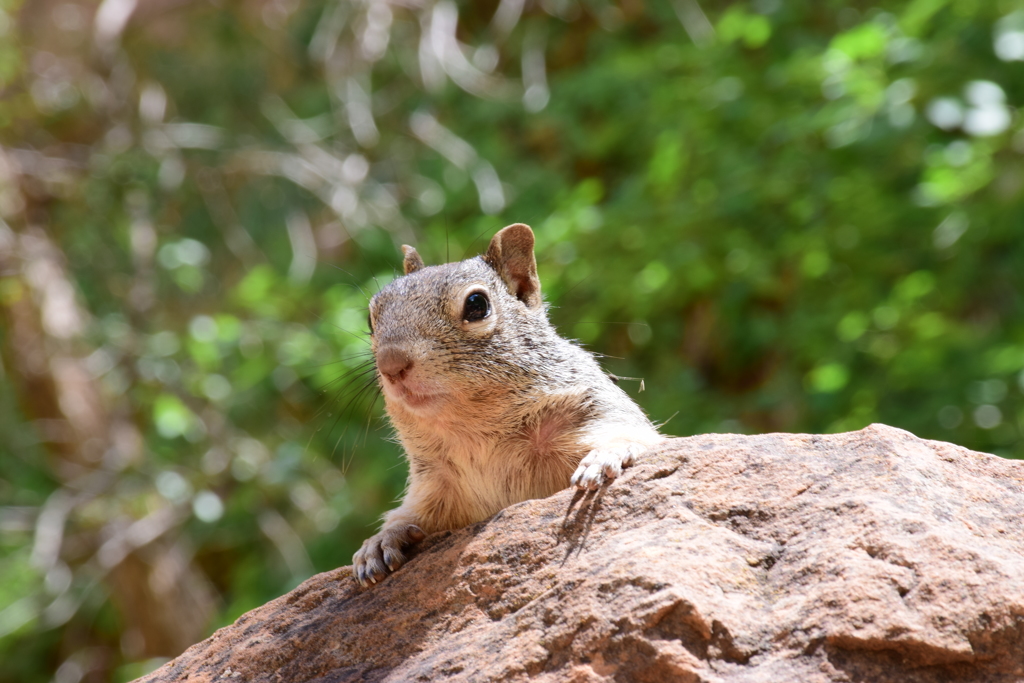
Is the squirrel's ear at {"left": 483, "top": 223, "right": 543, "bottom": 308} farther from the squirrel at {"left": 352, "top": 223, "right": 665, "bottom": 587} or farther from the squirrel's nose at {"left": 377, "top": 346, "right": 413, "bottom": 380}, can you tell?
the squirrel's nose at {"left": 377, "top": 346, "right": 413, "bottom": 380}

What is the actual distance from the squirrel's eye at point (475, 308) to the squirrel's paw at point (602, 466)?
610 millimetres

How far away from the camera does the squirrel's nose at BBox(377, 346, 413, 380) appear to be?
2609 mm

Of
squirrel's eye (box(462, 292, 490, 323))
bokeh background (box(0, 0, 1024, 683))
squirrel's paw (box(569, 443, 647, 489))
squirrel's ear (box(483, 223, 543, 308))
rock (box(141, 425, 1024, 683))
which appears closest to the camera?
rock (box(141, 425, 1024, 683))

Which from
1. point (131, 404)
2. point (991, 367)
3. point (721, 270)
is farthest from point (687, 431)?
point (131, 404)

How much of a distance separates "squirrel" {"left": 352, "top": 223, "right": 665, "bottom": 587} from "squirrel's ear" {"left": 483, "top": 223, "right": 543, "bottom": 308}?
10cm

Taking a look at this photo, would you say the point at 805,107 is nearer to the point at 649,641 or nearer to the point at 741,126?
the point at 741,126

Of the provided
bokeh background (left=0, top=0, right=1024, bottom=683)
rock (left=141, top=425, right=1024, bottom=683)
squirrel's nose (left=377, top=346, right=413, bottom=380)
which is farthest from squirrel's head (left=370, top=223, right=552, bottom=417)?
bokeh background (left=0, top=0, right=1024, bottom=683)

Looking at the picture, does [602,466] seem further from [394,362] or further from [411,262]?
[411,262]

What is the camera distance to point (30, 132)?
8.02 m

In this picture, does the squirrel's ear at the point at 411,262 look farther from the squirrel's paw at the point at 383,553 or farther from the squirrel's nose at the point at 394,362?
the squirrel's paw at the point at 383,553

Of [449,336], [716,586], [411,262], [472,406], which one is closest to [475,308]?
[449,336]

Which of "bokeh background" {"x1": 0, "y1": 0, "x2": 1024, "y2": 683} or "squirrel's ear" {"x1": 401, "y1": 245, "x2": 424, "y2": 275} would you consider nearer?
"squirrel's ear" {"x1": 401, "y1": 245, "x2": 424, "y2": 275}

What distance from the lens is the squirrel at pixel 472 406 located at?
2676mm

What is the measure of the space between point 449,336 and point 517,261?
1.70ft
